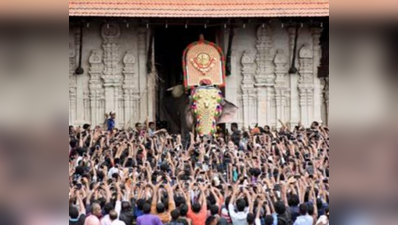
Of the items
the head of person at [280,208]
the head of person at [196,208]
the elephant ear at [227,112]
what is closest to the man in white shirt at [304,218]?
the head of person at [280,208]

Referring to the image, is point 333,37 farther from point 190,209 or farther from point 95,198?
point 95,198

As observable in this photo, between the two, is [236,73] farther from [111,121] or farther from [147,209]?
[147,209]

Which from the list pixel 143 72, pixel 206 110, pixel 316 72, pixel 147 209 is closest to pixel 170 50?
pixel 143 72

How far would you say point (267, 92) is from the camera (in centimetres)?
2370

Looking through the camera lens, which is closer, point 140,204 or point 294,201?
point 140,204

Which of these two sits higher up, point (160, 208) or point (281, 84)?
point (281, 84)

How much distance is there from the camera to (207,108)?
67.4 ft

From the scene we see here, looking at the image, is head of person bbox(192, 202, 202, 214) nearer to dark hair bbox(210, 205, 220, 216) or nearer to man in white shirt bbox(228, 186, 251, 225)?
dark hair bbox(210, 205, 220, 216)

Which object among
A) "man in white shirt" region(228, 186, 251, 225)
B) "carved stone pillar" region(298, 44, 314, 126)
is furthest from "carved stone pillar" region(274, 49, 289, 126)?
"man in white shirt" region(228, 186, 251, 225)

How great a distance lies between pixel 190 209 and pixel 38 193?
5.40 meters

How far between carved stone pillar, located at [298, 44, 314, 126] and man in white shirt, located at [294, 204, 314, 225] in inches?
623

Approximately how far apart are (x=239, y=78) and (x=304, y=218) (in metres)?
15.9

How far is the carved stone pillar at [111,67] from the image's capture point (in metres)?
23.0

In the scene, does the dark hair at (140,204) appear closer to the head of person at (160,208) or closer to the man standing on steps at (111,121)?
the head of person at (160,208)
